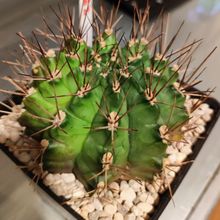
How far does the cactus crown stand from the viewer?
1.35 feet

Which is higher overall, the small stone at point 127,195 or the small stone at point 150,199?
the small stone at point 150,199

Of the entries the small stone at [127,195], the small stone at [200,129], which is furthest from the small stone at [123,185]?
the small stone at [200,129]

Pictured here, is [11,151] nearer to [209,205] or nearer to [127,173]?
[127,173]

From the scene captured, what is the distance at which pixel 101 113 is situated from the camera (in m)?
0.41

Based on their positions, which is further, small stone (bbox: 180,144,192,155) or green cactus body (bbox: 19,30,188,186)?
small stone (bbox: 180,144,192,155)

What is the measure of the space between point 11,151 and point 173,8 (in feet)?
1.88

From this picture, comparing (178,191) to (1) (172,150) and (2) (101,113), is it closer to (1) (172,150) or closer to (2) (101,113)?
(1) (172,150)

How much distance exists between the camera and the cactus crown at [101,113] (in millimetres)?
411

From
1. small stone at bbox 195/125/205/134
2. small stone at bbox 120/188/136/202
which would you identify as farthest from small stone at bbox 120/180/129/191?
small stone at bbox 195/125/205/134

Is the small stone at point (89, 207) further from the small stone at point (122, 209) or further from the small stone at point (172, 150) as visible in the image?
the small stone at point (172, 150)

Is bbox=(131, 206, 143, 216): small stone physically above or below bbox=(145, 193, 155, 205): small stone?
below

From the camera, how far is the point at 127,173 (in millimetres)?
460

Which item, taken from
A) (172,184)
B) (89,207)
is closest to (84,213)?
(89,207)

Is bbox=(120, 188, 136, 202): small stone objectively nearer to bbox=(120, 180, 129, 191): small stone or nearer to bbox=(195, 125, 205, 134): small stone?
bbox=(120, 180, 129, 191): small stone
